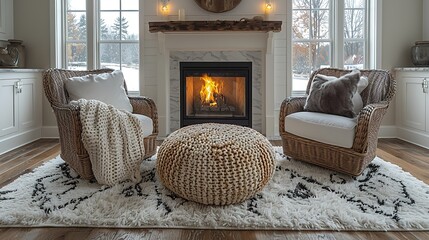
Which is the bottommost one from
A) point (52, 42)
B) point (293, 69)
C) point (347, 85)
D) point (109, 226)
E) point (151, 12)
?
point (109, 226)

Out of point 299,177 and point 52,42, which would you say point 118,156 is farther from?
point 52,42

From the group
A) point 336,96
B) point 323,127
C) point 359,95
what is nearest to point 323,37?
point 359,95

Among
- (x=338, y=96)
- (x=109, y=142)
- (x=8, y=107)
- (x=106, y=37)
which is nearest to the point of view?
(x=109, y=142)

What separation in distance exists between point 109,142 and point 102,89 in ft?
2.43

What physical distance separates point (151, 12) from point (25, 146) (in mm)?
2272

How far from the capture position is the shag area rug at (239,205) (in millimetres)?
1868

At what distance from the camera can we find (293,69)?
4.77 m

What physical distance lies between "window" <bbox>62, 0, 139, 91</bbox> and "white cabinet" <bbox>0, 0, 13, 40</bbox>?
64 centimetres

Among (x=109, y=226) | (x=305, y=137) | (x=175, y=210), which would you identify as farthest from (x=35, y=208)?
(x=305, y=137)

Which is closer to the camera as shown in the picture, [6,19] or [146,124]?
[146,124]

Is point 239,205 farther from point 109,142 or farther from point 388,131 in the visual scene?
point 388,131

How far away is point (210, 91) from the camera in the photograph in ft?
15.8

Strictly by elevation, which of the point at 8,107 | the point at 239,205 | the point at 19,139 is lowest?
the point at 239,205

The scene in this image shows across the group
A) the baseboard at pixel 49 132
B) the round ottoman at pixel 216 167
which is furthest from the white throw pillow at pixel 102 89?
the baseboard at pixel 49 132
